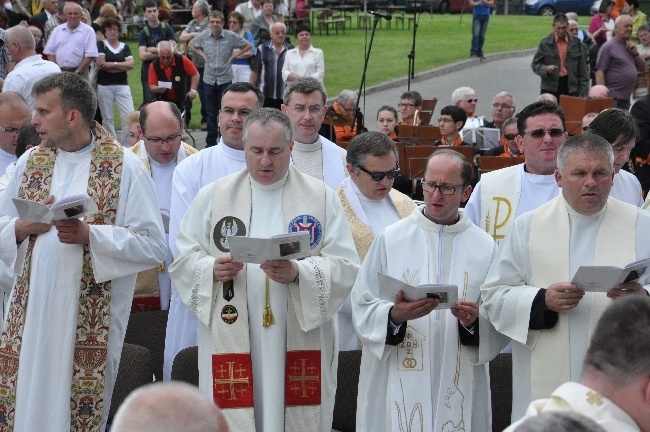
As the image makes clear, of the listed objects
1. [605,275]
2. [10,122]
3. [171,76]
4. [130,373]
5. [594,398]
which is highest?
[594,398]

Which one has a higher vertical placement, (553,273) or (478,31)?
(553,273)

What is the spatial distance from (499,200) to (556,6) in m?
36.5

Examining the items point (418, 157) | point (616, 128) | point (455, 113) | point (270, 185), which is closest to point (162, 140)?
point (270, 185)

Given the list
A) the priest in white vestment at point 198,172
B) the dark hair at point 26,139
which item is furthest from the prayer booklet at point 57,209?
the dark hair at point 26,139

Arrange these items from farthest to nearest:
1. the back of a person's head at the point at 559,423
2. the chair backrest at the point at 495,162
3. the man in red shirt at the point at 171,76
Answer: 1. the man in red shirt at the point at 171,76
2. the chair backrest at the point at 495,162
3. the back of a person's head at the point at 559,423

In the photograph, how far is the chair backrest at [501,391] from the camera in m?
6.84

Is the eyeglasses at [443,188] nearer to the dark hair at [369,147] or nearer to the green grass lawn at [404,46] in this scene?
the dark hair at [369,147]

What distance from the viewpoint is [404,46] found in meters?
31.9

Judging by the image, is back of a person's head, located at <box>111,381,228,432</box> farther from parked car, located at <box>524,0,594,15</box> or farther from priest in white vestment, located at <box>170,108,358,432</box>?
parked car, located at <box>524,0,594,15</box>

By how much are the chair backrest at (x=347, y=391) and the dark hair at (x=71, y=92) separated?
7.02 feet

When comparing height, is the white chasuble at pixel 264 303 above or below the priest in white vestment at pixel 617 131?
below

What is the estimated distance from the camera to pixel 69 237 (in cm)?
594

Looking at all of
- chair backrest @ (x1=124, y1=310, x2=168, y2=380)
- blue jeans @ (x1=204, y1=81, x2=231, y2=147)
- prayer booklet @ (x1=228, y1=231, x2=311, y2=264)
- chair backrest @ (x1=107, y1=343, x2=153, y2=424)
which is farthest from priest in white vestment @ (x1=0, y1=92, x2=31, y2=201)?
blue jeans @ (x1=204, y1=81, x2=231, y2=147)

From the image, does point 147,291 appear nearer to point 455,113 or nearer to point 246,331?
point 246,331
